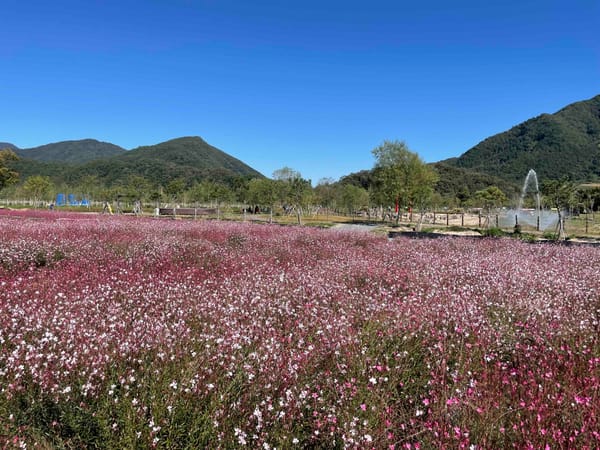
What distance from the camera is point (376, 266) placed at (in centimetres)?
828

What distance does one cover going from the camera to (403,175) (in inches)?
1677

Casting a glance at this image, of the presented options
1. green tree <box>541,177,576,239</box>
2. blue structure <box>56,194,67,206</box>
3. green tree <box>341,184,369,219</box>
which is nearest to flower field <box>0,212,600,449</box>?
green tree <box>541,177,576,239</box>

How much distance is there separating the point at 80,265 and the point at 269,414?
6.91 m

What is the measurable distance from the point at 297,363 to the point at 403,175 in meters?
42.0

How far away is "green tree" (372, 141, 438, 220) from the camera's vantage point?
42219 millimetres

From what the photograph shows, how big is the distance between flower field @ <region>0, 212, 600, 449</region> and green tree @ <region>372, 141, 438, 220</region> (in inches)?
1444

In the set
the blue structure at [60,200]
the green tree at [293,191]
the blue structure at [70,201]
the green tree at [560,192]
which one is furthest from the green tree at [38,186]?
the green tree at [560,192]

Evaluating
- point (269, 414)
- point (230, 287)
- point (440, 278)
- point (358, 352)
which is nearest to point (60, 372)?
point (269, 414)

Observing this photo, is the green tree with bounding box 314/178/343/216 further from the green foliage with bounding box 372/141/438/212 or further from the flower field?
the flower field

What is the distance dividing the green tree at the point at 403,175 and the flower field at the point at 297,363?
36.7m

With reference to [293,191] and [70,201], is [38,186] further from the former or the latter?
[293,191]

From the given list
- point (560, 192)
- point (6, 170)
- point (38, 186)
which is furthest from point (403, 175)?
point (38, 186)

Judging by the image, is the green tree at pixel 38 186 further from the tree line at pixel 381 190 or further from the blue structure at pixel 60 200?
the blue structure at pixel 60 200

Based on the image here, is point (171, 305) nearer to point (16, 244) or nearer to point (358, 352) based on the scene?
point (358, 352)
